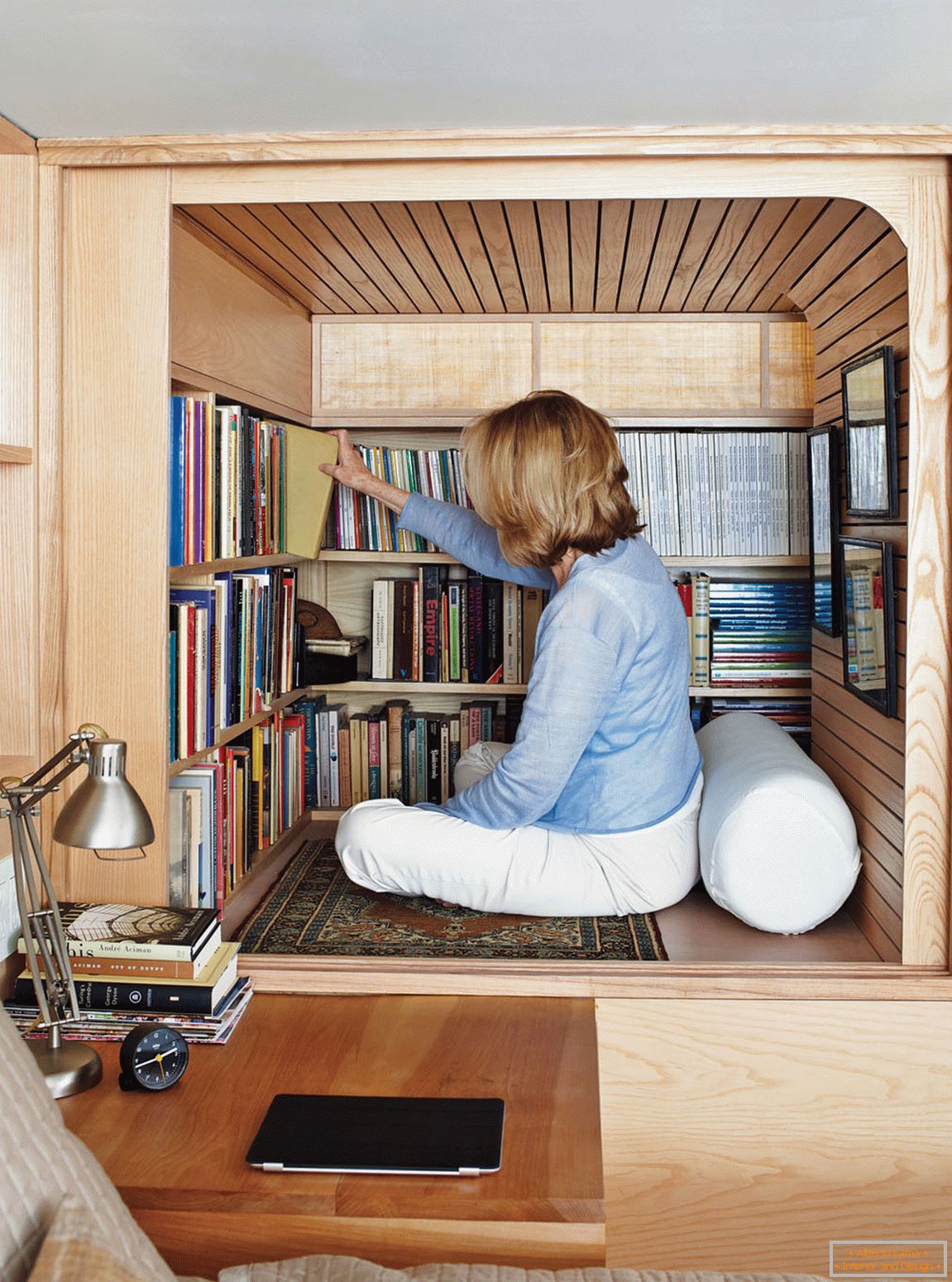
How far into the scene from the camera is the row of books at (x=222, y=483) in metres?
2.31

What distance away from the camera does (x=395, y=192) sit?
7.05 ft

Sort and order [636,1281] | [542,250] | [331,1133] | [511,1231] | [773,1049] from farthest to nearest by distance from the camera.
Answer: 1. [542,250]
2. [773,1049]
3. [331,1133]
4. [511,1231]
5. [636,1281]

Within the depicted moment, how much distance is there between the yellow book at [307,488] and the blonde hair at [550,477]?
75 cm

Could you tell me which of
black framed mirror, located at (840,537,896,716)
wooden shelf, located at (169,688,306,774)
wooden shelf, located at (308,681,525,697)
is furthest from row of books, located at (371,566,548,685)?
black framed mirror, located at (840,537,896,716)

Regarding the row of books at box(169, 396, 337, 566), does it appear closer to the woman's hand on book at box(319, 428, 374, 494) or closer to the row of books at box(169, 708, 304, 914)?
the woman's hand on book at box(319, 428, 374, 494)

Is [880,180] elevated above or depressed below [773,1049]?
above

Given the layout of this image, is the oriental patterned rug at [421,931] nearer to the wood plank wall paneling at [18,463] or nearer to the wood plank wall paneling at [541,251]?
the wood plank wall paneling at [18,463]

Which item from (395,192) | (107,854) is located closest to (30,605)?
(107,854)

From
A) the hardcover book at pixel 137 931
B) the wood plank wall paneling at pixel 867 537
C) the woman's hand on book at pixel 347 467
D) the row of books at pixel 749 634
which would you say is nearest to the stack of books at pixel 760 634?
the row of books at pixel 749 634

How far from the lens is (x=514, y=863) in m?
2.54

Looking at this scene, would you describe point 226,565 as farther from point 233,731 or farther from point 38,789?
point 38,789

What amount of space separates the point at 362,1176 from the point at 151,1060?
40 cm

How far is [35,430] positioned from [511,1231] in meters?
1.58

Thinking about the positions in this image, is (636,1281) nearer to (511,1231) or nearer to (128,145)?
(511,1231)
